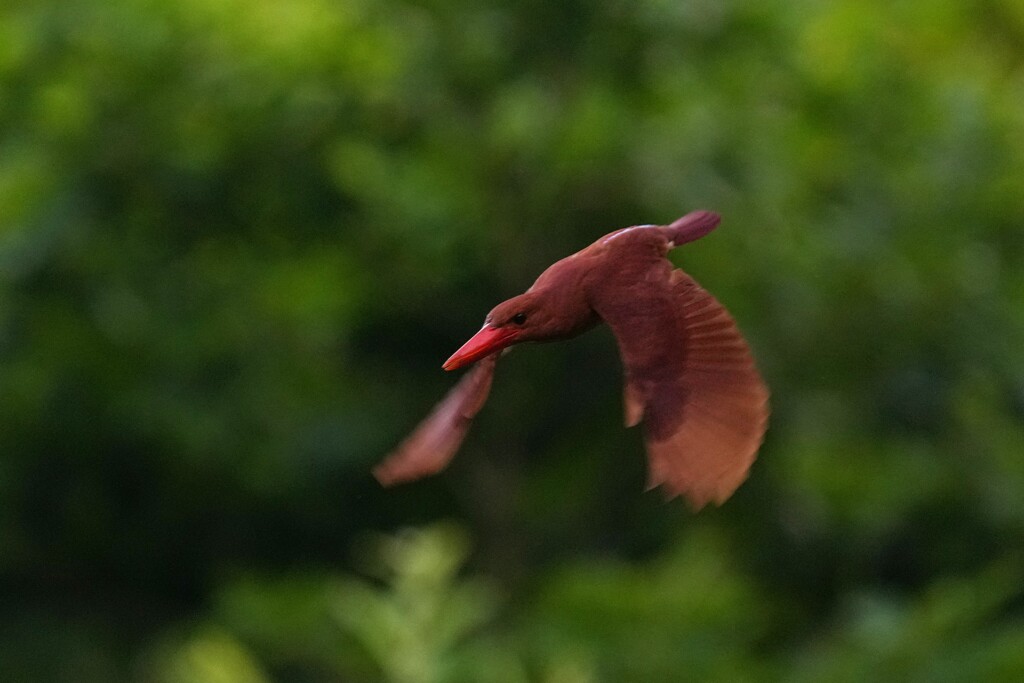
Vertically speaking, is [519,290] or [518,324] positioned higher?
[518,324]

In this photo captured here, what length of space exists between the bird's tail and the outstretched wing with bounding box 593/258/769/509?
6cm

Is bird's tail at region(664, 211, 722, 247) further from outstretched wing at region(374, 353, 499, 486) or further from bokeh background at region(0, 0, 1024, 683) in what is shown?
bokeh background at region(0, 0, 1024, 683)

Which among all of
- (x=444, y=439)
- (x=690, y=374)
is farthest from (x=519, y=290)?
(x=690, y=374)

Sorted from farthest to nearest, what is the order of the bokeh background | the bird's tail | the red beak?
the bokeh background < the bird's tail < the red beak

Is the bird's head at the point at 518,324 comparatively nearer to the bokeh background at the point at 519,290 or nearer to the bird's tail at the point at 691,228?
the bird's tail at the point at 691,228

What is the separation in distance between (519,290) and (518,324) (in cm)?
590

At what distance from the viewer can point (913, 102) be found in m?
7.35

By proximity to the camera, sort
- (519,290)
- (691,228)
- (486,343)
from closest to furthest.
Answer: (486,343), (691,228), (519,290)

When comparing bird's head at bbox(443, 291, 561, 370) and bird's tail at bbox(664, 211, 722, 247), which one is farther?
bird's tail at bbox(664, 211, 722, 247)

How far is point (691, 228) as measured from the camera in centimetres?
139

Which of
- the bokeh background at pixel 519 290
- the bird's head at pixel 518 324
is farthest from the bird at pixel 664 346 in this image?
the bokeh background at pixel 519 290

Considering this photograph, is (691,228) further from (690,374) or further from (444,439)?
(444,439)

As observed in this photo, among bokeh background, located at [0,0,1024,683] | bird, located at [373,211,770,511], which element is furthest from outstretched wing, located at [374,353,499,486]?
bokeh background, located at [0,0,1024,683]

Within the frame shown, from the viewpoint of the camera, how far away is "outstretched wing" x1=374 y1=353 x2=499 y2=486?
1431mm
